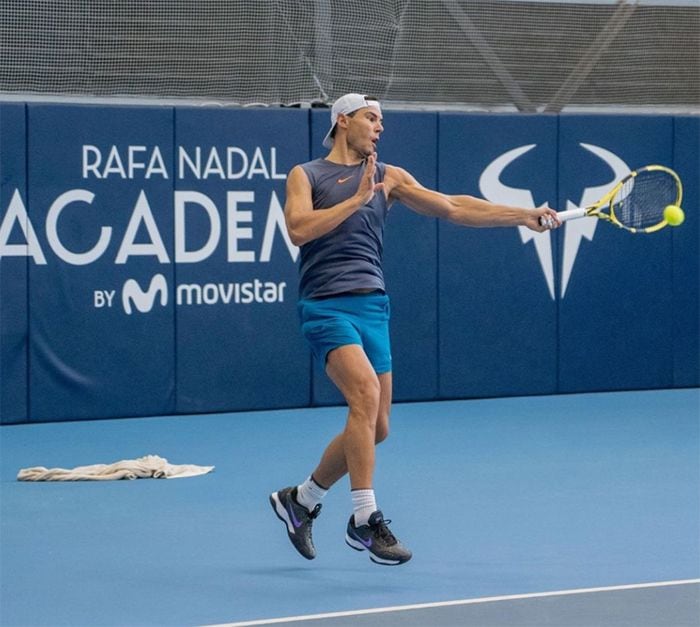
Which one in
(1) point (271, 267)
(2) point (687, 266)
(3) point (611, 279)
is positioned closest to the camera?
(1) point (271, 267)

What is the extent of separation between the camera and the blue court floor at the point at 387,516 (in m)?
5.93

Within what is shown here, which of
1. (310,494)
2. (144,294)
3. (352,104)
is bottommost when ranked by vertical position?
(310,494)

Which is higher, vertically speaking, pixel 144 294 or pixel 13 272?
pixel 13 272

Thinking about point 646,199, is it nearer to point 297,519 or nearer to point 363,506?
point 297,519

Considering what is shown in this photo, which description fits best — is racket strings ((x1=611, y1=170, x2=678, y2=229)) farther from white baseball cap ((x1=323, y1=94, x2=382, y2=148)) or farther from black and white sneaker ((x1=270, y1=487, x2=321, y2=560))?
black and white sneaker ((x1=270, y1=487, x2=321, y2=560))

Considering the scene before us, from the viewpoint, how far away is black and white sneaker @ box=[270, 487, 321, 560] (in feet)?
22.2

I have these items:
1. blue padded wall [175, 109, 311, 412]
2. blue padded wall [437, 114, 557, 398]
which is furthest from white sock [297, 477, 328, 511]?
blue padded wall [437, 114, 557, 398]

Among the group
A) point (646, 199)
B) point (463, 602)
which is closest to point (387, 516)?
point (463, 602)

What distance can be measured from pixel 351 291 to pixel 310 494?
37.6 inches

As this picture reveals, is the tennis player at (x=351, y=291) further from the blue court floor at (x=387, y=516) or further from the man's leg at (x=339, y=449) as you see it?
the blue court floor at (x=387, y=516)

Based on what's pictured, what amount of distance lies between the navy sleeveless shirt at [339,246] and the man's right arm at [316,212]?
0.40 feet

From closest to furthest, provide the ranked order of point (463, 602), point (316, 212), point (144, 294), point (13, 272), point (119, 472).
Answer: point (463, 602) < point (316, 212) < point (119, 472) < point (13, 272) < point (144, 294)

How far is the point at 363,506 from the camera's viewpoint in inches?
256

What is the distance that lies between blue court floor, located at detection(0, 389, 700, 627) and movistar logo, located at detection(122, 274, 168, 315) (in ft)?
2.97
